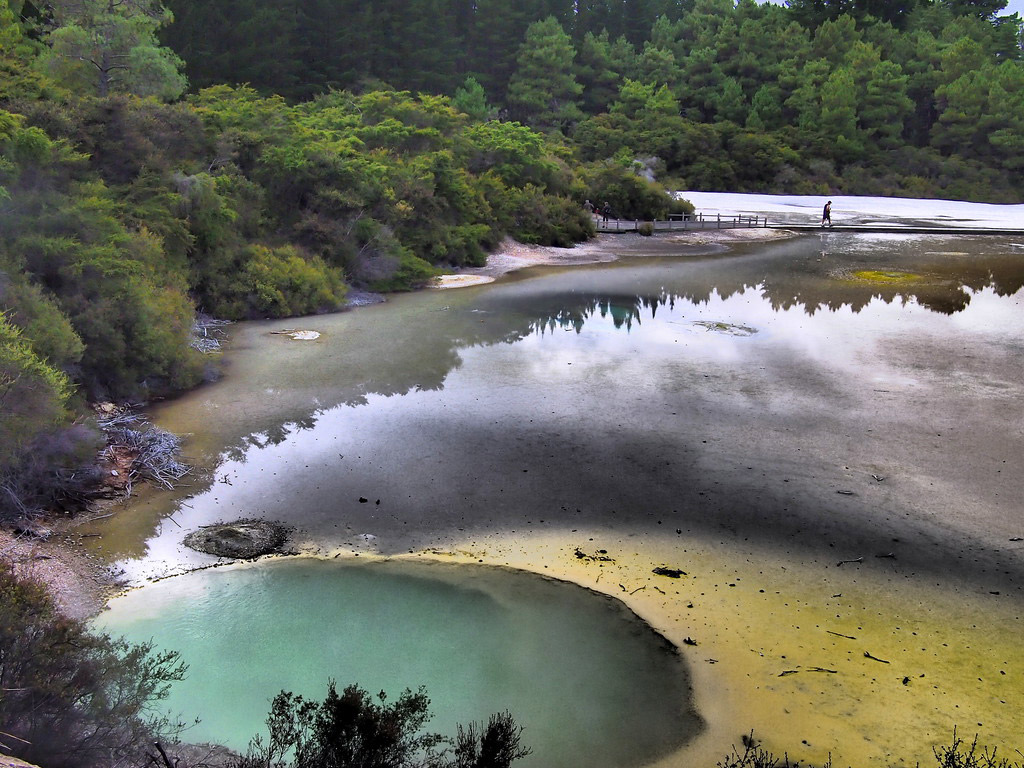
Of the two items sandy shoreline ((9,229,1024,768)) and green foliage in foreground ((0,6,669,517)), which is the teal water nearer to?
sandy shoreline ((9,229,1024,768))

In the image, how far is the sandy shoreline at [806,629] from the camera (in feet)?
22.3

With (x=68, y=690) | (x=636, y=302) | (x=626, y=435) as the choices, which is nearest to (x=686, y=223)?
(x=636, y=302)

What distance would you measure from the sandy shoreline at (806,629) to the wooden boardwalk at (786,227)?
113 ft

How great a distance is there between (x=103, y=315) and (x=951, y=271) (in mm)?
28676

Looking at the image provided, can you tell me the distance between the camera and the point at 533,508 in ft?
35.2

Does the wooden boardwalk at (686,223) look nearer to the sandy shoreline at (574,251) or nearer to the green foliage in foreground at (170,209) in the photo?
the sandy shoreline at (574,251)

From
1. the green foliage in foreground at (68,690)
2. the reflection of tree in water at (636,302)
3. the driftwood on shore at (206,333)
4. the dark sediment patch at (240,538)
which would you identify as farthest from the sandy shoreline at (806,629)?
the driftwood on shore at (206,333)

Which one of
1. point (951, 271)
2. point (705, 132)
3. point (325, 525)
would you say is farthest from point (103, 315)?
point (705, 132)

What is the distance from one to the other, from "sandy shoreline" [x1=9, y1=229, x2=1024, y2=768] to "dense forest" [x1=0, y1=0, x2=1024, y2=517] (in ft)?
21.1

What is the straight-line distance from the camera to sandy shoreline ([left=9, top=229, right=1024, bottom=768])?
6.80 meters

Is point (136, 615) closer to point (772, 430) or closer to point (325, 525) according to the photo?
point (325, 525)

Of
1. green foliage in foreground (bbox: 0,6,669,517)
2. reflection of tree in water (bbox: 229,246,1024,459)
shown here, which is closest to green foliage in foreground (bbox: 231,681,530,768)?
green foliage in foreground (bbox: 0,6,669,517)

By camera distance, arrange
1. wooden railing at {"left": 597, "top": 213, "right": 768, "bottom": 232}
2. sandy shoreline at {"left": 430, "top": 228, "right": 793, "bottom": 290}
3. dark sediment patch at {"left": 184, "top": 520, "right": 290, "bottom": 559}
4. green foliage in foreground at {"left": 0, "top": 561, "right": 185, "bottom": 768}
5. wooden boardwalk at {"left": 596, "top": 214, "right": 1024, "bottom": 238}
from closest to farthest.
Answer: green foliage in foreground at {"left": 0, "top": 561, "right": 185, "bottom": 768} → dark sediment patch at {"left": 184, "top": 520, "right": 290, "bottom": 559} → sandy shoreline at {"left": 430, "top": 228, "right": 793, "bottom": 290} → wooden railing at {"left": 597, "top": 213, "right": 768, "bottom": 232} → wooden boardwalk at {"left": 596, "top": 214, "right": 1024, "bottom": 238}

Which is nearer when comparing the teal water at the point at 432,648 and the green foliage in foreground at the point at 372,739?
the green foliage in foreground at the point at 372,739
